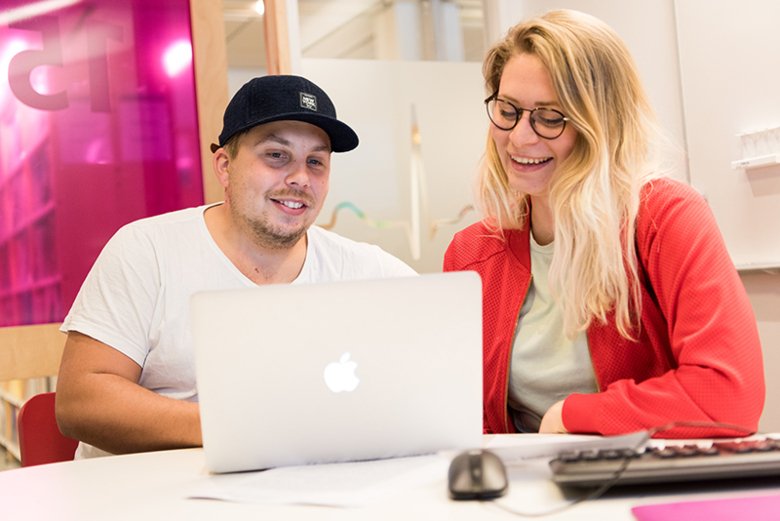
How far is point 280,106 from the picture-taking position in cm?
198

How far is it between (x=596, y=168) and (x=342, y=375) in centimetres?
75

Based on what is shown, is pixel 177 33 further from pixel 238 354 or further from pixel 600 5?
pixel 238 354

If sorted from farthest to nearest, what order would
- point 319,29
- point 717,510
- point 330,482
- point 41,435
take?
point 319,29 → point 41,435 → point 330,482 → point 717,510

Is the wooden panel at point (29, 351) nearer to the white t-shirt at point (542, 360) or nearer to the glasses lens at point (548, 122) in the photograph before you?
the white t-shirt at point (542, 360)

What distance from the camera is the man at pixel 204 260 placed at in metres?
1.78

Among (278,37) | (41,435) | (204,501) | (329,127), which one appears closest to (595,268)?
(329,127)

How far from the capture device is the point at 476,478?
978 mm

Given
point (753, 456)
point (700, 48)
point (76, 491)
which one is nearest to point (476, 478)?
point (753, 456)

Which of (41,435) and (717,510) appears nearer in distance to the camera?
(717,510)

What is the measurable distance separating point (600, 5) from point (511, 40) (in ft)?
6.79

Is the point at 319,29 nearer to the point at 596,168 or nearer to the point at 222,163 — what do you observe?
the point at 222,163

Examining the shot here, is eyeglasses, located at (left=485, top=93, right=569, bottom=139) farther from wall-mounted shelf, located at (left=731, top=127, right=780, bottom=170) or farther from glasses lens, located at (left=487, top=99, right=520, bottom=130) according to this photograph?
wall-mounted shelf, located at (left=731, top=127, right=780, bottom=170)

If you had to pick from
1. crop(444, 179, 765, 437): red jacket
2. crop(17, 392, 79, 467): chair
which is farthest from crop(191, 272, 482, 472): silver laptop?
crop(17, 392, 79, 467): chair

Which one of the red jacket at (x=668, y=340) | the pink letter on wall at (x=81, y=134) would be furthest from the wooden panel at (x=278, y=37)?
the red jacket at (x=668, y=340)
